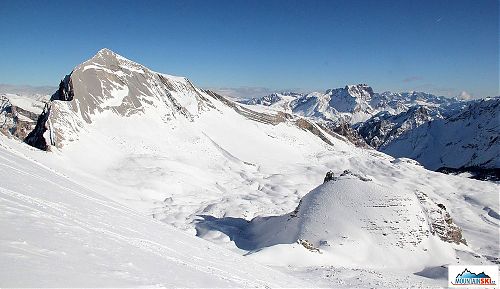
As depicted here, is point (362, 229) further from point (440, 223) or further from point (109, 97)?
point (109, 97)

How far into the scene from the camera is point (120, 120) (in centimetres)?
6331

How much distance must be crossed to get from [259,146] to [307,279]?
208 feet

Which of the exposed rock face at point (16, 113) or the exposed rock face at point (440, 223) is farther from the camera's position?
the exposed rock face at point (16, 113)

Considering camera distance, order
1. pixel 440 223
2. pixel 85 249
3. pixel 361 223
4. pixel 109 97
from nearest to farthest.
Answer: pixel 85 249
pixel 361 223
pixel 440 223
pixel 109 97

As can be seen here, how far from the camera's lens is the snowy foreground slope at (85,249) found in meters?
7.65

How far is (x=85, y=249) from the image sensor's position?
9766 millimetres

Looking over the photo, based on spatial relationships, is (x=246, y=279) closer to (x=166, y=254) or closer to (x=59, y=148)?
(x=166, y=254)

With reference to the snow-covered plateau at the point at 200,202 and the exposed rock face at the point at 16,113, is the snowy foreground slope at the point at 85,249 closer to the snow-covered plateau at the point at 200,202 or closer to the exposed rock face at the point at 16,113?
the snow-covered plateau at the point at 200,202

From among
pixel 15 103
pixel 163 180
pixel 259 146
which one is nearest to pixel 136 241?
pixel 163 180

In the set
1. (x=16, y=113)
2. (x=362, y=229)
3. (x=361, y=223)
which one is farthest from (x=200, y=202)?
(x=16, y=113)

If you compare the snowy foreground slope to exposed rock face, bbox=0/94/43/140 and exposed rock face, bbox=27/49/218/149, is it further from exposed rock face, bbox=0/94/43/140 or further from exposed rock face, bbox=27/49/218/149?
exposed rock face, bbox=0/94/43/140
